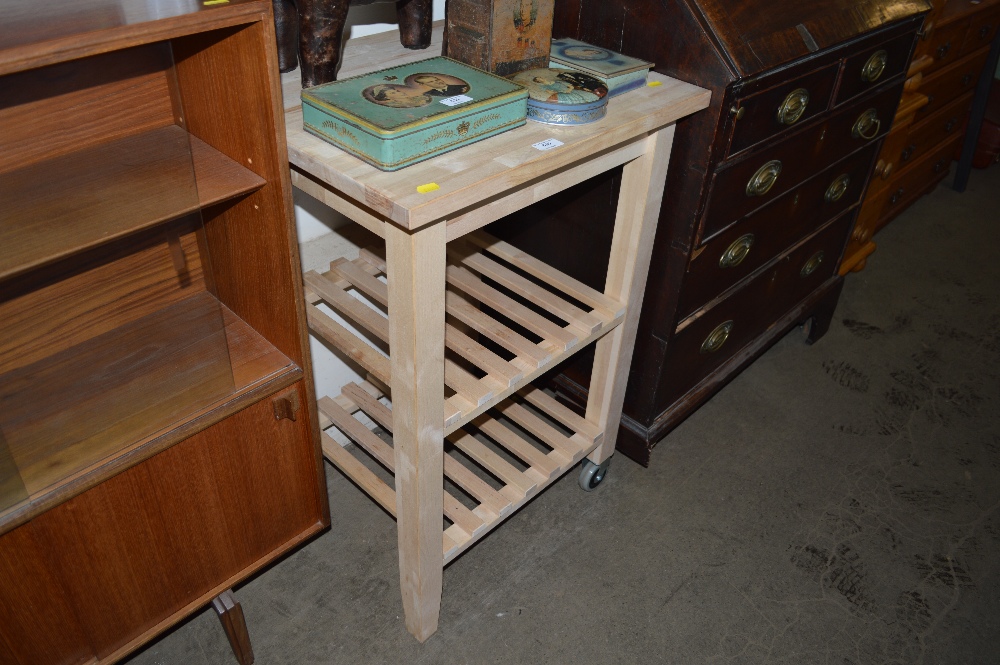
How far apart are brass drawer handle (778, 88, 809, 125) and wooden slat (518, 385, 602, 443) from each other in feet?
2.81

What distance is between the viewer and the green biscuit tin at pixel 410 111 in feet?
4.07

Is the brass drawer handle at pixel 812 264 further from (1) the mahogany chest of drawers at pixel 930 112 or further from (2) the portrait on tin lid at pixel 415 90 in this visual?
(2) the portrait on tin lid at pixel 415 90

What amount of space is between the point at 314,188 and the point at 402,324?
31 cm

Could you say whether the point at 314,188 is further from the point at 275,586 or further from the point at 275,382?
the point at 275,586

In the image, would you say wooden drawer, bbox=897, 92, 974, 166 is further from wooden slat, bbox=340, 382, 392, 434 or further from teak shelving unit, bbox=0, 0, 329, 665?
teak shelving unit, bbox=0, 0, 329, 665

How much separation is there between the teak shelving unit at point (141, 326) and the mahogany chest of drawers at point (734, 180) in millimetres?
811

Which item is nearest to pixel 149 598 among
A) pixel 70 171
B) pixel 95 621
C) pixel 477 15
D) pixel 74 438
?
pixel 95 621

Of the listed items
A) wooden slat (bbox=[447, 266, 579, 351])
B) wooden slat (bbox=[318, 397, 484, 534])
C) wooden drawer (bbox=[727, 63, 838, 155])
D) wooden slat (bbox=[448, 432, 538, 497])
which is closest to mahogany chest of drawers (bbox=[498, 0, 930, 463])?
wooden drawer (bbox=[727, 63, 838, 155])

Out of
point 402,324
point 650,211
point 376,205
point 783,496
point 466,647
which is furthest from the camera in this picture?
point 783,496

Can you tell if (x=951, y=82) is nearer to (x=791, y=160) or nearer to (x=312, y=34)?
(x=791, y=160)

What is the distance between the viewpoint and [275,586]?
1.91m

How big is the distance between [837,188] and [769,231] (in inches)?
14.1

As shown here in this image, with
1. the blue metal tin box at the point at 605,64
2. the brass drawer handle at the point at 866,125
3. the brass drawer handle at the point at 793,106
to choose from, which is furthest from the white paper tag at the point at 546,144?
the brass drawer handle at the point at 866,125

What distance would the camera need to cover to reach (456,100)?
4.32 ft
